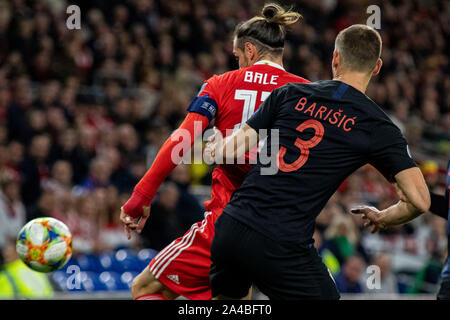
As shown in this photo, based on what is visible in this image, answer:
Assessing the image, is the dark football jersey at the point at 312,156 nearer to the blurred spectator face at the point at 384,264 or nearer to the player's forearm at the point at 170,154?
the player's forearm at the point at 170,154

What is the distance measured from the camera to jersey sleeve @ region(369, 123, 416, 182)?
3.24 m

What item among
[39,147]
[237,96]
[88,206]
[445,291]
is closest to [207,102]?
[237,96]

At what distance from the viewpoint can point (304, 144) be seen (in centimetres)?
Result: 327

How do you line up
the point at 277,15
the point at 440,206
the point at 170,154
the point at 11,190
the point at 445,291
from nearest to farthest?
the point at 445,291 < the point at 170,154 < the point at 277,15 < the point at 440,206 < the point at 11,190

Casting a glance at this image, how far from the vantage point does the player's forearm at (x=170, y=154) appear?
13.0 feet

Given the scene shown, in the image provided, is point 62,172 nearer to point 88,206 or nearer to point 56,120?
point 88,206

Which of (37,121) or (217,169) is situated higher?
(37,121)

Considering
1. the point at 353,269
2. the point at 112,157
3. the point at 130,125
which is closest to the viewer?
the point at 353,269

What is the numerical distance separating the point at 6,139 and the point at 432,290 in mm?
6322

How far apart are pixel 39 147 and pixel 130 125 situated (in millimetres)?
1741

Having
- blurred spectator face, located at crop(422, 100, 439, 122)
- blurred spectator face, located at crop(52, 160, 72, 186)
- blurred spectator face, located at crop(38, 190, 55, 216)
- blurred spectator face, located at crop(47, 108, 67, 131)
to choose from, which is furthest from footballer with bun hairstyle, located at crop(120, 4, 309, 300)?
blurred spectator face, located at crop(422, 100, 439, 122)

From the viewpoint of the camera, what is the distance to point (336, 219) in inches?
375

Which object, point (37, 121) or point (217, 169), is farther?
point (37, 121)

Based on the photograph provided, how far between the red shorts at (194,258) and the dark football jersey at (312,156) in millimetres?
799
